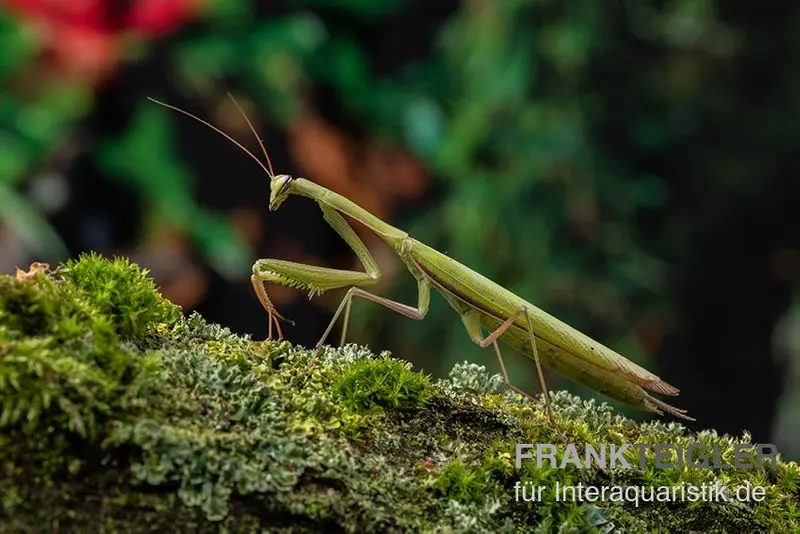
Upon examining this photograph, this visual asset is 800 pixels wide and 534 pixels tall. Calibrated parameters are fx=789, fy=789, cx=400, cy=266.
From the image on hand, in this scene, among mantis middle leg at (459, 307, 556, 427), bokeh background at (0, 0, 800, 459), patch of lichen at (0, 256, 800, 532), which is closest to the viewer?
patch of lichen at (0, 256, 800, 532)

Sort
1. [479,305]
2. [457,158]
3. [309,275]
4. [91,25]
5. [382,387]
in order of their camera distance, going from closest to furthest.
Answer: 1. [382,387]
2. [309,275]
3. [479,305]
4. [91,25]
5. [457,158]

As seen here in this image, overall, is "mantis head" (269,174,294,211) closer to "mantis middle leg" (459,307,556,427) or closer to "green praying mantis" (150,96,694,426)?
"green praying mantis" (150,96,694,426)

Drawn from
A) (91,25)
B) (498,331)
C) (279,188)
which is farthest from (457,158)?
(498,331)

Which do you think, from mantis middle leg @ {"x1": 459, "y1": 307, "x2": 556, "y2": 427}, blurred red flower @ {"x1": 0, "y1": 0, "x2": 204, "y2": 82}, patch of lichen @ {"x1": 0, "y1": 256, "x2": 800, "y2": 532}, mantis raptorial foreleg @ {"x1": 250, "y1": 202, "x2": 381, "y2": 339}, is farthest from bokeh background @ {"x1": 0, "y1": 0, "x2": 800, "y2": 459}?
patch of lichen @ {"x1": 0, "y1": 256, "x2": 800, "y2": 532}

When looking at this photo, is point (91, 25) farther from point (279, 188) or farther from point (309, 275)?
point (309, 275)

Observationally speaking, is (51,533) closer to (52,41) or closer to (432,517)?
(432,517)

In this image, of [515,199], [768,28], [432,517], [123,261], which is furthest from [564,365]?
[768,28]

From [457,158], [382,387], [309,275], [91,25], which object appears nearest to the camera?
[382,387]
